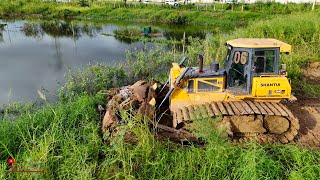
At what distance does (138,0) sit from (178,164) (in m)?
37.7

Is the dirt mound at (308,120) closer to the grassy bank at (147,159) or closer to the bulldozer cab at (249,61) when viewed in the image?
the grassy bank at (147,159)

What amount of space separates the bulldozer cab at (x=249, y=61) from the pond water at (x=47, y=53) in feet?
17.8

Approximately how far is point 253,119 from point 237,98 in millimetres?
591

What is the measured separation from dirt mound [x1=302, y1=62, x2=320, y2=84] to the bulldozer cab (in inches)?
198

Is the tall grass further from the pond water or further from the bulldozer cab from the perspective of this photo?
the pond water

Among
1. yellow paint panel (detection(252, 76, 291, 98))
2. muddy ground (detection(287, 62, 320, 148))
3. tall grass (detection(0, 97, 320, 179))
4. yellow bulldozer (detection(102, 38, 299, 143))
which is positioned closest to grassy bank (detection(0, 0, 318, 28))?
muddy ground (detection(287, 62, 320, 148))

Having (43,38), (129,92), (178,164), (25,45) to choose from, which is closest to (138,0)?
(43,38)

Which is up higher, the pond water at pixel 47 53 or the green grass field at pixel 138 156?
the pond water at pixel 47 53

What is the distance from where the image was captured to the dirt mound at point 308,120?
20.8 ft

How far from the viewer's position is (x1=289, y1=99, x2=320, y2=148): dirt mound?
20.8ft

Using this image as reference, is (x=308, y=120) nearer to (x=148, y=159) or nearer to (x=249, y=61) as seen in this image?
(x=249, y=61)

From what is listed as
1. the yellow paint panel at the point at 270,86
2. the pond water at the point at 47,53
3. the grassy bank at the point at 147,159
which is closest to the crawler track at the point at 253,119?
the yellow paint panel at the point at 270,86

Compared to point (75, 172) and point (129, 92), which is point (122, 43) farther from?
point (75, 172)

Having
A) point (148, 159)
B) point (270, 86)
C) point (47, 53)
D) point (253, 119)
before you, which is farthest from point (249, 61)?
point (47, 53)
